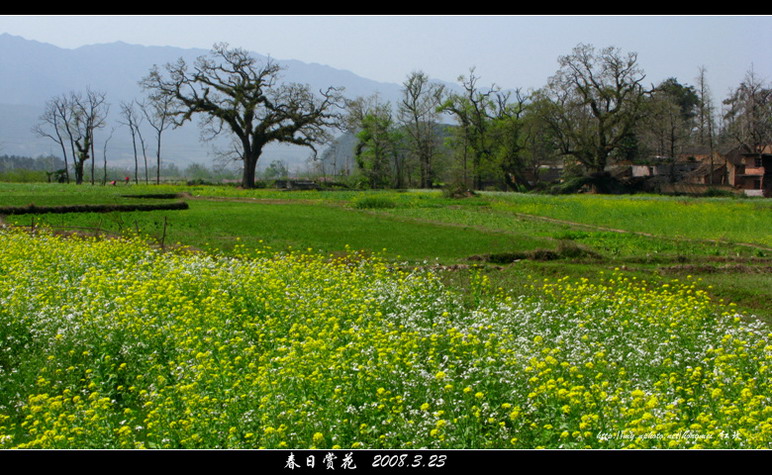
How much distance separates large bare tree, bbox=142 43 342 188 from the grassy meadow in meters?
43.3

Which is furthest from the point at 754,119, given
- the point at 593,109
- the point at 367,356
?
the point at 367,356

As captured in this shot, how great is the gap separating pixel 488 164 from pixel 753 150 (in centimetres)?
2265

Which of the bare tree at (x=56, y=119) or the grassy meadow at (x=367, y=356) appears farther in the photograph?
the bare tree at (x=56, y=119)

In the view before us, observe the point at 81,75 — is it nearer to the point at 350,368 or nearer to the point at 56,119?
the point at 56,119

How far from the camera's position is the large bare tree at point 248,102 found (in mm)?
56250

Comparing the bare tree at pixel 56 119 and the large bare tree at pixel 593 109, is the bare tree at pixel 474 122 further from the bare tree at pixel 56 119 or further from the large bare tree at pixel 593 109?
the bare tree at pixel 56 119

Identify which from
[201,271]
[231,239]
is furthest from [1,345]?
[231,239]

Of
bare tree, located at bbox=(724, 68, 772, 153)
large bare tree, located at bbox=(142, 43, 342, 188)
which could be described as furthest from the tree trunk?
bare tree, located at bbox=(724, 68, 772, 153)

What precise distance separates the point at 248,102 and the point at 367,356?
177 feet

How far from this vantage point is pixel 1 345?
26.2ft

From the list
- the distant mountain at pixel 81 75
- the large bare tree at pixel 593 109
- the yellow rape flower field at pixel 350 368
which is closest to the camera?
the yellow rape flower field at pixel 350 368

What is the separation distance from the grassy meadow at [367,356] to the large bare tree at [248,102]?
43348 millimetres

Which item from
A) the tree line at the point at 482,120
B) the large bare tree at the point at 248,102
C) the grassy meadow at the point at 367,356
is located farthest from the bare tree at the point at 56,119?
the grassy meadow at the point at 367,356

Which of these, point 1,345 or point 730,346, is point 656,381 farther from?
point 1,345
